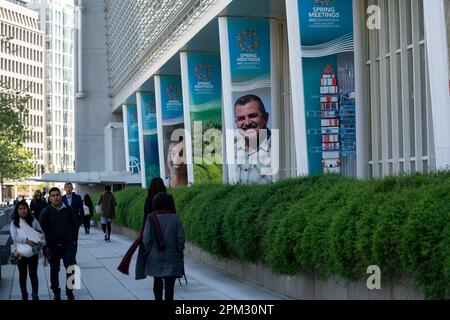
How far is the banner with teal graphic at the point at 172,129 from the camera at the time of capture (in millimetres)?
41188

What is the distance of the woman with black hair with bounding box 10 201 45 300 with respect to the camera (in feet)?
42.3

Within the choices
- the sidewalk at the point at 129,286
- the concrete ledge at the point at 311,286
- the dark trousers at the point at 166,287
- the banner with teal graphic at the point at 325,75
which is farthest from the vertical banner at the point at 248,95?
the dark trousers at the point at 166,287

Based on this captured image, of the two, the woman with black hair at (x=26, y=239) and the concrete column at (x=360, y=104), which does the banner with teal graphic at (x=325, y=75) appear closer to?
the concrete column at (x=360, y=104)

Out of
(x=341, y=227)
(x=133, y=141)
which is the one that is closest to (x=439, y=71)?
(x=341, y=227)

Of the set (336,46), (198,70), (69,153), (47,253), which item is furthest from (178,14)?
(69,153)

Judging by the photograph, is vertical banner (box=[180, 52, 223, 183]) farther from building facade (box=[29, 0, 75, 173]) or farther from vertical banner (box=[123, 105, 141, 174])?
building facade (box=[29, 0, 75, 173])

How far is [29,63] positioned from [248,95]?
132 m

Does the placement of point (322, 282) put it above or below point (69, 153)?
below

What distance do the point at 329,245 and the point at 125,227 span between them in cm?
2390

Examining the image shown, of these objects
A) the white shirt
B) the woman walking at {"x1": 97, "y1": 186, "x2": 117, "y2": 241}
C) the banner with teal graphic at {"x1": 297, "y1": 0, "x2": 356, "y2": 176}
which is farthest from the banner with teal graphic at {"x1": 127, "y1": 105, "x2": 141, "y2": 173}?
the banner with teal graphic at {"x1": 297, "y1": 0, "x2": 356, "y2": 176}

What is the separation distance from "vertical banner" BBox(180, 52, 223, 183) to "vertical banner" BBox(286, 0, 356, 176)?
11.2 m

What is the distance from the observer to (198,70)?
117 ft

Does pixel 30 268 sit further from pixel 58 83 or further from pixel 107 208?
pixel 58 83
